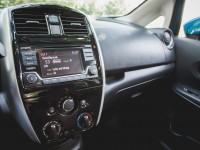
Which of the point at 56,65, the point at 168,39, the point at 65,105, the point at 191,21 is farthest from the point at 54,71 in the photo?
the point at 191,21

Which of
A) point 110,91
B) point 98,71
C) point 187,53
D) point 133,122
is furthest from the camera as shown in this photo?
point 133,122

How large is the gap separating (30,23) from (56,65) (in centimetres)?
18

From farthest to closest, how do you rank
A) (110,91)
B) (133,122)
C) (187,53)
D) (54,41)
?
(133,122), (187,53), (110,91), (54,41)

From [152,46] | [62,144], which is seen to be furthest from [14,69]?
[152,46]

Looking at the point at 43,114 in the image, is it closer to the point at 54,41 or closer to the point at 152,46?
the point at 54,41

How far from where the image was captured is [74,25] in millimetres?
1083

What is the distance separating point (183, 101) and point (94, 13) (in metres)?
0.83

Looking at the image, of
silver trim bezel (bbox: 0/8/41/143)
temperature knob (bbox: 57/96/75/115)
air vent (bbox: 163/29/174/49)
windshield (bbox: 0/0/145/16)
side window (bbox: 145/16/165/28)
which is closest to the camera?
silver trim bezel (bbox: 0/8/41/143)

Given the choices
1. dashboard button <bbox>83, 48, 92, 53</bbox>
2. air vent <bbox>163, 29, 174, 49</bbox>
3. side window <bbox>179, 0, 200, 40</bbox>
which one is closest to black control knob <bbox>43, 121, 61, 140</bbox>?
dashboard button <bbox>83, 48, 92, 53</bbox>

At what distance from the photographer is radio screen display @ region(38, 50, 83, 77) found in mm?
956

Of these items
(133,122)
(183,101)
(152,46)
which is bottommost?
(133,122)

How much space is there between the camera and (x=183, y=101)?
5.84 ft

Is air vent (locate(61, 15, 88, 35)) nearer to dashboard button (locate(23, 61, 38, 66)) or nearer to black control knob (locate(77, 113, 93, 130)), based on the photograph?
dashboard button (locate(23, 61, 38, 66))

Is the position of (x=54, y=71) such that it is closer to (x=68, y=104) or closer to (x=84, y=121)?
(x=68, y=104)
